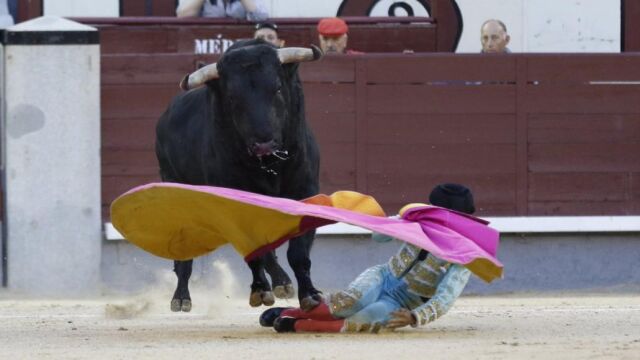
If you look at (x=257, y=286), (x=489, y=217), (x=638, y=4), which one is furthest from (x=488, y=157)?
(x=257, y=286)

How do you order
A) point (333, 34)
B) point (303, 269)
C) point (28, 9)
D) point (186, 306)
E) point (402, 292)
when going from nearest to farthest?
point (402, 292) < point (303, 269) < point (186, 306) < point (333, 34) < point (28, 9)

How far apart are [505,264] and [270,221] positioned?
15.2 feet

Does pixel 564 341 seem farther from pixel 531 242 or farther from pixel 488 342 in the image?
pixel 531 242

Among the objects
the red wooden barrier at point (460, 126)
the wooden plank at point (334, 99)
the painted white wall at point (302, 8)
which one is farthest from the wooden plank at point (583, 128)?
the painted white wall at point (302, 8)

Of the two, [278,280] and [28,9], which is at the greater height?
[28,9]

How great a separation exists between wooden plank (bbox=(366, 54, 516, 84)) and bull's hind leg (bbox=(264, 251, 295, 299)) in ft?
13.7

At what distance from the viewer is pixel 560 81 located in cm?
1259

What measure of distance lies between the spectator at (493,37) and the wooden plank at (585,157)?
67 centimetres

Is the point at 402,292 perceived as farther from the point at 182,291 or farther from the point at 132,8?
the point at 132,8

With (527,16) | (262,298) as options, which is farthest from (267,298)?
(527,16)

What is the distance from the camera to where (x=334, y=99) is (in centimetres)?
1252

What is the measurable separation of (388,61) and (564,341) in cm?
513

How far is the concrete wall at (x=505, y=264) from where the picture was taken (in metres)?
12.4

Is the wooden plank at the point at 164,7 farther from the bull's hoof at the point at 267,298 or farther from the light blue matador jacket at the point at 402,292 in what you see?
the light blue matador jacket at the point at 402,292
